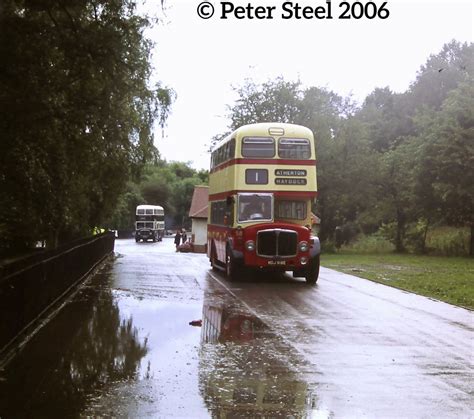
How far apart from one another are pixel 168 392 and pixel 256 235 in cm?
1455

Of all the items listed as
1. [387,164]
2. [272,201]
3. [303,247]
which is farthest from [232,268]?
[387,164]

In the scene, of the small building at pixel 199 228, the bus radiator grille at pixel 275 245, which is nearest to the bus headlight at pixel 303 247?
the bus radiator grille at pixel 275 245

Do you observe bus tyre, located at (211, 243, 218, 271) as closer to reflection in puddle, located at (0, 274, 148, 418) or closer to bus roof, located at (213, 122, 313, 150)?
bus roof, located at (213, 122, 313, 150)

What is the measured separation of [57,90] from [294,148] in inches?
492

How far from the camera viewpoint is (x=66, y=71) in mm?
11859

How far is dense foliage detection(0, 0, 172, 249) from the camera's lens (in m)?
10.5

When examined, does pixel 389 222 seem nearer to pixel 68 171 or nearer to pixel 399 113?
pixel 399 113

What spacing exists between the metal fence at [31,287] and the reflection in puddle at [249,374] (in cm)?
267

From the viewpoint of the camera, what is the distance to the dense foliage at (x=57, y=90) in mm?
10523

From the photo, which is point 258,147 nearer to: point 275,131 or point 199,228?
point 275,131

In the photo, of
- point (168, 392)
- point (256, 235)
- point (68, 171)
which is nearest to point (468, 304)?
point (256, 235)

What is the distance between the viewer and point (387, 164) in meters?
52.2

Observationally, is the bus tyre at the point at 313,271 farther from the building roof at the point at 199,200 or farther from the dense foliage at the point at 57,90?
the building roof at the point at 199,200

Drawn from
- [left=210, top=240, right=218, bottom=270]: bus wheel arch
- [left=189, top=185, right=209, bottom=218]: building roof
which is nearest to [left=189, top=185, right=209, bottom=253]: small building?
[left=189, top=185, right=209, bottom=218]: building roof
